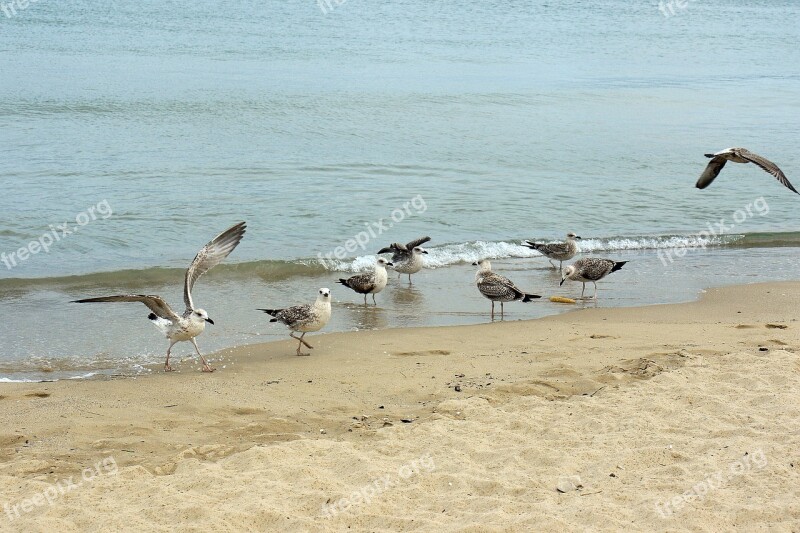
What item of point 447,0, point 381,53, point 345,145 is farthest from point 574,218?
point 447,0

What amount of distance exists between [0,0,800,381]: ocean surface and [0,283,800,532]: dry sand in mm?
1721

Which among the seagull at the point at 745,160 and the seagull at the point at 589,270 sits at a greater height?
the seagull at the point at 745,160

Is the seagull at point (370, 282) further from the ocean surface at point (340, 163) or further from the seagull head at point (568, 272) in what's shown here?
the seagull head at point (568, 272)

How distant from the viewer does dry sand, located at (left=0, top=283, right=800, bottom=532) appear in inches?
198

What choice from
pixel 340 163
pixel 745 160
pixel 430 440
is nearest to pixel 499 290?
pixel 745 160

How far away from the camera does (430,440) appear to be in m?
6.21

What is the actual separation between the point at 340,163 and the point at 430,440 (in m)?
14.3

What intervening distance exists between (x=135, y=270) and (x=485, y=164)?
10055 mm

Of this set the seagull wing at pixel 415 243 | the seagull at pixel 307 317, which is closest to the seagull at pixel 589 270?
the seagull wing at pixel 415 243

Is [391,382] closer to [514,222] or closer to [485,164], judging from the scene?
[514,222]

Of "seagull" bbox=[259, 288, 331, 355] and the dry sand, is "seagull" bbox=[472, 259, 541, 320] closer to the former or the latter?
the dry sand

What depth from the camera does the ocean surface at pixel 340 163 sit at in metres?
12.2

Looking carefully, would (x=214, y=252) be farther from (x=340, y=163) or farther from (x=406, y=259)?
(x=340, y=163)

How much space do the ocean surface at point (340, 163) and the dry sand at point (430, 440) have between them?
1721mm
